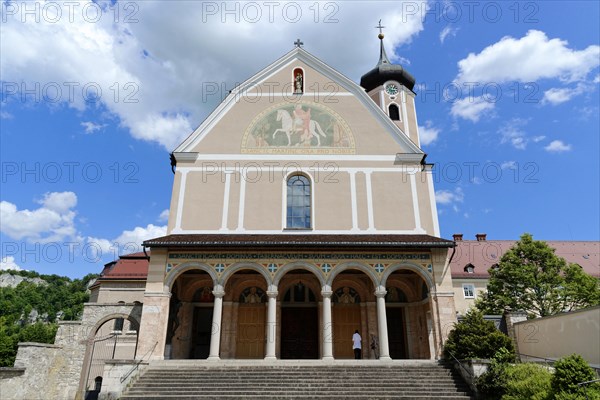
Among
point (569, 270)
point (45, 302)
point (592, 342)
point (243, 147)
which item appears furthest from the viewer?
point (45, 302)

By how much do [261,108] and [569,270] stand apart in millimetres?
23085

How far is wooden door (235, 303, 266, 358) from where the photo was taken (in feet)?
60.8

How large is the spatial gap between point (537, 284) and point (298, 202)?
18.2m

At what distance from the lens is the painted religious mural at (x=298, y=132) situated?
2061 cm

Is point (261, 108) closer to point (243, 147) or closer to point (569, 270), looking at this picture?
point (243, 147)

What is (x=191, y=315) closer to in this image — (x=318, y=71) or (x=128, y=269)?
(x=128, y=269)

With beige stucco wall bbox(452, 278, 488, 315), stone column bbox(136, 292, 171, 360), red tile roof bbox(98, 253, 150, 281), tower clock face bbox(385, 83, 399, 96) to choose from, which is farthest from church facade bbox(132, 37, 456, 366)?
beige stucco wall bbox(452, 278, 488, 315)

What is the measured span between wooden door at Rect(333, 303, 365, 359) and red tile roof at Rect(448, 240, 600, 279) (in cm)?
2185

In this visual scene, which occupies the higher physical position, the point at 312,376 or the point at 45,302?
the point at 45,302

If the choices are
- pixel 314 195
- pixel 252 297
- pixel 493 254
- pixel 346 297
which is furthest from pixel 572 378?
pixel 493 254

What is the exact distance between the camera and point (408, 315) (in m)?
19.5

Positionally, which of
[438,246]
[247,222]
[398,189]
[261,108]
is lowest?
[438,246]

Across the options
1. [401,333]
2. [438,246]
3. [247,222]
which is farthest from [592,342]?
[247,222]

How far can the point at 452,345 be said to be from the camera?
1504 cm
